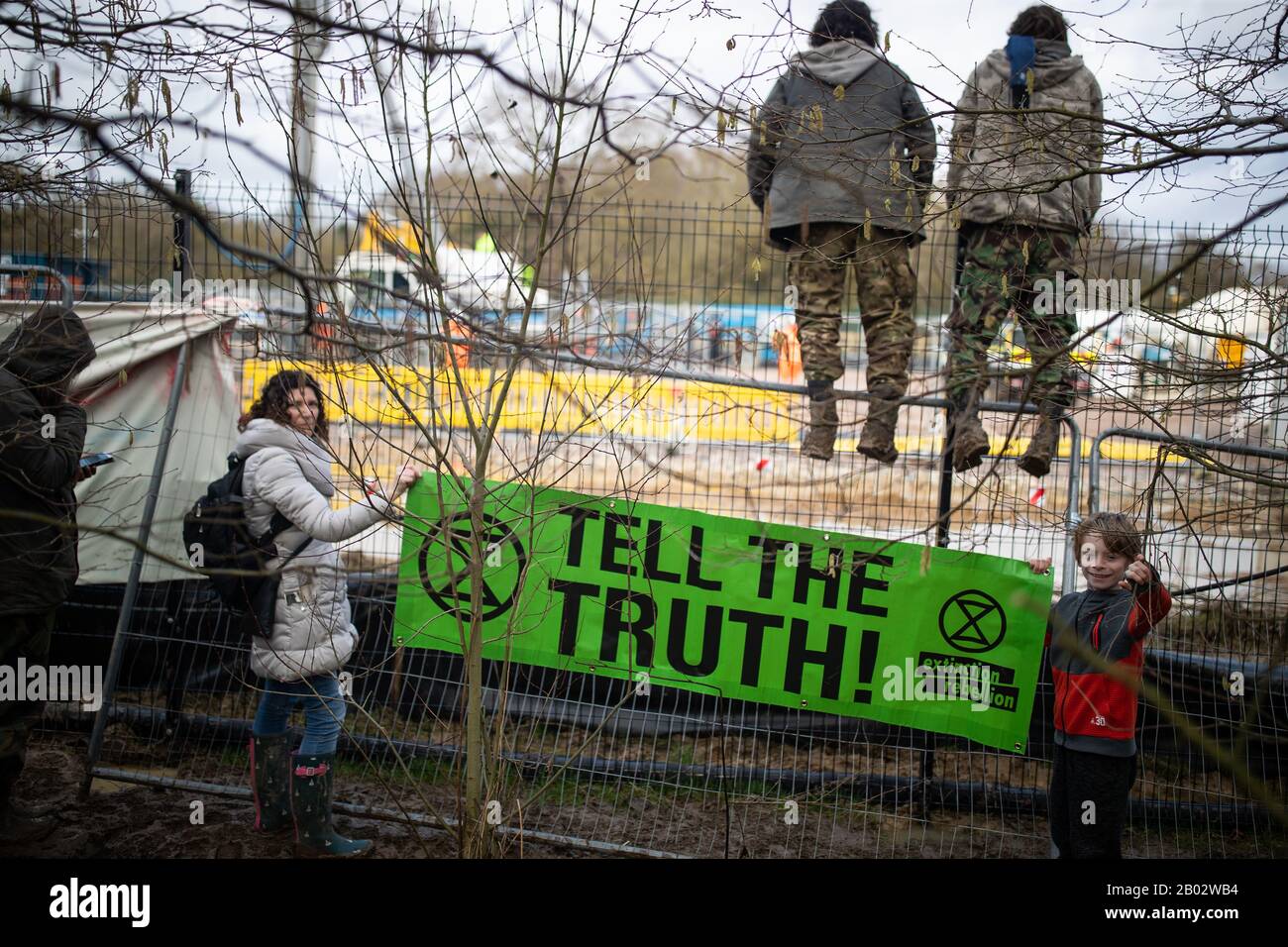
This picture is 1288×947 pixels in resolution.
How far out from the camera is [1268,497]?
420 cm

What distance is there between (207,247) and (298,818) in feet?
11.0

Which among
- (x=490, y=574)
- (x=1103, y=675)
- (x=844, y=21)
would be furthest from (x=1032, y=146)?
(x=490, y=574)

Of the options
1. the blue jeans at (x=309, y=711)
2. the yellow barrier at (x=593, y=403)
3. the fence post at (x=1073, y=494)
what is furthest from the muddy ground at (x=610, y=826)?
the yellow barrier at (x=593, y=403)

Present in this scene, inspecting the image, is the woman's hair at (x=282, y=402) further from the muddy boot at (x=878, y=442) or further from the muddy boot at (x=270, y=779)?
the muddy boot at (x=878, y=442)

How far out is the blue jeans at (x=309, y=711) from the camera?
15.7 ft

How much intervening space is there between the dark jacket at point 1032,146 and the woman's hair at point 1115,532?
1.23m

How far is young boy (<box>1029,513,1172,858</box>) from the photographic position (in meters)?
4.35

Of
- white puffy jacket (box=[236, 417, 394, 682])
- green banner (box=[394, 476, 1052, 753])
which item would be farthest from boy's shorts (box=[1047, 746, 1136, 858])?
white puffy jacket (box=[236, 417, 394, 682])

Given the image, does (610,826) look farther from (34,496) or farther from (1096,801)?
(34,496)

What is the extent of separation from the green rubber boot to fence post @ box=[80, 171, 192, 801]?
1.30 metres

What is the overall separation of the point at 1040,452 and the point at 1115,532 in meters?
1.22

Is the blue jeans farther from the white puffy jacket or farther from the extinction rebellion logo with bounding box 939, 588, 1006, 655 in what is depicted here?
the extinction rebellion logo with bounding box 939, 588, 1006, 655
